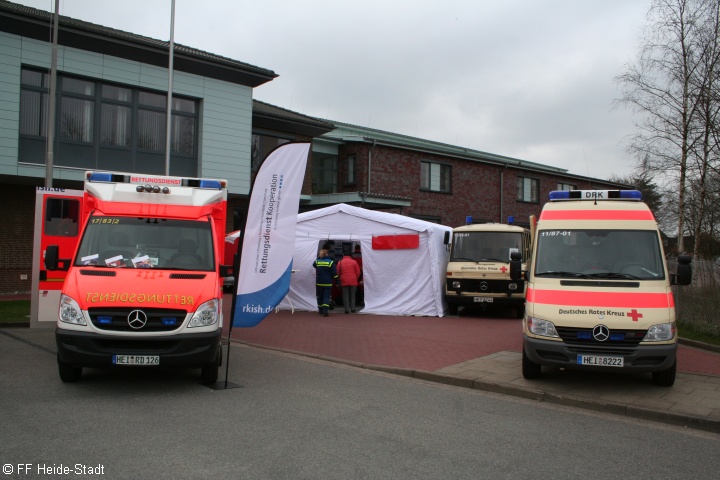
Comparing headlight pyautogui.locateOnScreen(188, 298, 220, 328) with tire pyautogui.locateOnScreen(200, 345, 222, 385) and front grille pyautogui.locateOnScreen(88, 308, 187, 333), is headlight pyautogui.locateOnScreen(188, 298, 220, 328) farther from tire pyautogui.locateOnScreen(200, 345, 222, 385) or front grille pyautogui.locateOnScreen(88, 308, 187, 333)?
Answer: tire pyautogui.locateOnScreen(200, 345, 222, 385)

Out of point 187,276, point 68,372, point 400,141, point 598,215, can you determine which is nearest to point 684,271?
point 598,215

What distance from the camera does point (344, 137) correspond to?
29.1m

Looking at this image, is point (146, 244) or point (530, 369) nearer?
point (146, 244)

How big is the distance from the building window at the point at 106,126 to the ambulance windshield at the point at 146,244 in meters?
13.4

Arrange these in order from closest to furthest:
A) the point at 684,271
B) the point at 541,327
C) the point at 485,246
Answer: the point at 541,327
the point at 684,271
the point at 485,246

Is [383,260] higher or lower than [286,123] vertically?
lower

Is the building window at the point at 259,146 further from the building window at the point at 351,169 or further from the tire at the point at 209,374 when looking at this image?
the tire at the point at 209,374

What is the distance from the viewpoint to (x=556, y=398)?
7.75 metres

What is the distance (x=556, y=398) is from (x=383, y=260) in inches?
398

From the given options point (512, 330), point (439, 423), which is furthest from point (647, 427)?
point (512, 330)

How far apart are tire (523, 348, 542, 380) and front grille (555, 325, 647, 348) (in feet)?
3.05

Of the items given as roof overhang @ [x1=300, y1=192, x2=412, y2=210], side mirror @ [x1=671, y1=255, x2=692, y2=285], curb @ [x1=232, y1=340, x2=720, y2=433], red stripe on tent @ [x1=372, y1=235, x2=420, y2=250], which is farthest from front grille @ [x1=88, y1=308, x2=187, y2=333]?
roof overhang @ [x1=300, y1=192, x2=412, y2=210]

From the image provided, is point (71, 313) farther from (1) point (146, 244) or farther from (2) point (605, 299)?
(2) point (605, 299)

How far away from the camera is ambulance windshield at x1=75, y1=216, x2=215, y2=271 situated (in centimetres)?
814
